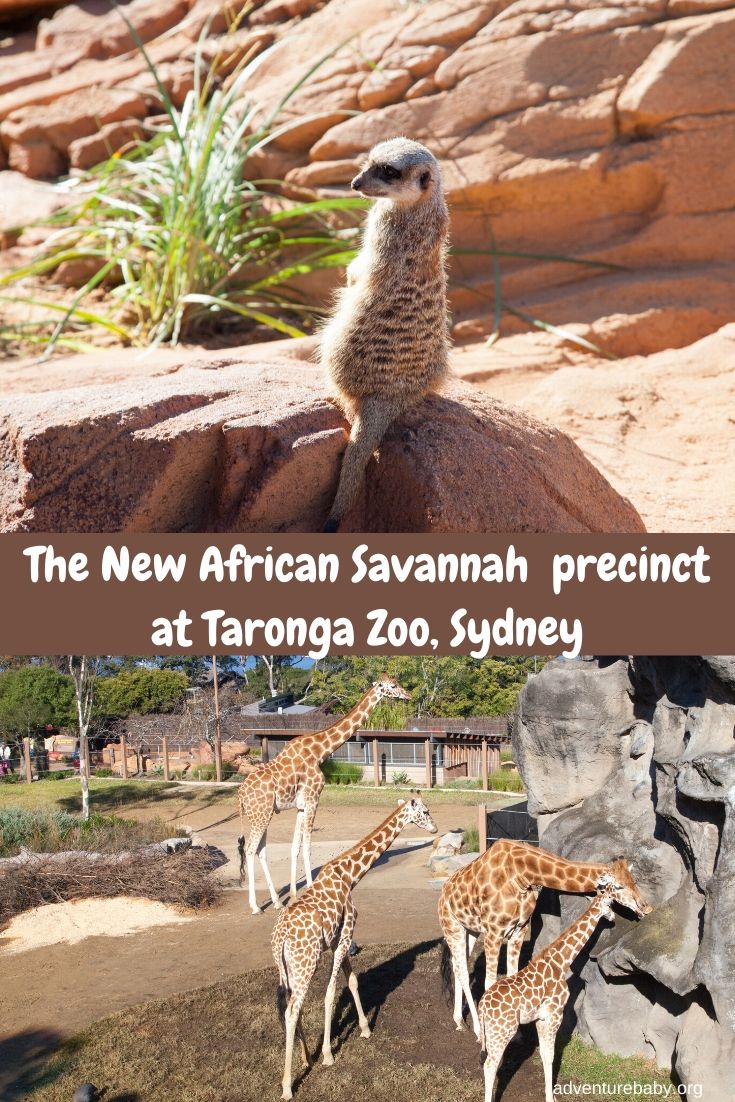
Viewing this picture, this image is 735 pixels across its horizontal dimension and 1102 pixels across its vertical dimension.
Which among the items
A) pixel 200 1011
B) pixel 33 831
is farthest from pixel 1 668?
pixel 200 1011

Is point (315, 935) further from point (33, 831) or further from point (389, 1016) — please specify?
point (33, 831)

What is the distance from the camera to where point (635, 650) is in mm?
3533

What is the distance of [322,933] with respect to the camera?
14.5 ft

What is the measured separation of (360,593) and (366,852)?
6.13 feet

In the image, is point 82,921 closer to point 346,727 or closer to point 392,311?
point 346,727

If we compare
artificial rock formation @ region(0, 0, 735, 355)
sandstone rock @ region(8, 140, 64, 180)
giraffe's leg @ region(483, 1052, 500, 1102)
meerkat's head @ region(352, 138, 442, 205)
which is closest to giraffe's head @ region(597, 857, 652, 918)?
giraffe's leg @ region(483, 1052, 500, 1102)

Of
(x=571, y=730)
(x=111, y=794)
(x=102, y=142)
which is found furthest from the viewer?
(x=102, y=142)

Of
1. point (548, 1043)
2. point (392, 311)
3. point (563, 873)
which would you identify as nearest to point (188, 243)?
point (392, 311)

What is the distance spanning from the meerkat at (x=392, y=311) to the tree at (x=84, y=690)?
4.34m

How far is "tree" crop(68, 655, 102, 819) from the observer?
25.1ft

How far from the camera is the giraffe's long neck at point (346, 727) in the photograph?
5090mm

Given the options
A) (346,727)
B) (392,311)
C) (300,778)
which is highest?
(392,311)

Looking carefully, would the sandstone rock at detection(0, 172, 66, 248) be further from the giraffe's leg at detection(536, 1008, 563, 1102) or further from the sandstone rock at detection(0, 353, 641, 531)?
the giraffe's leg at detection(536, 1008, 563, 1102)

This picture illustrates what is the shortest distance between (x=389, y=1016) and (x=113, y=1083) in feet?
4.32
